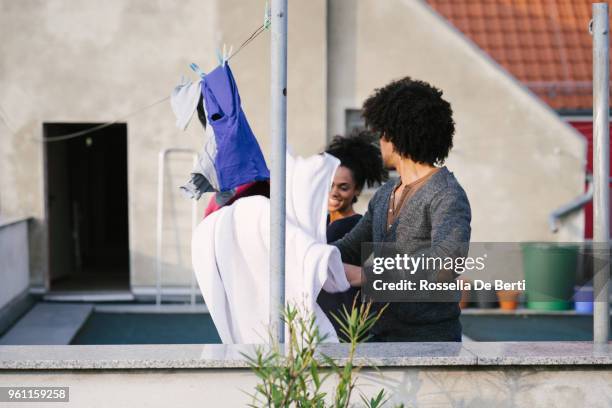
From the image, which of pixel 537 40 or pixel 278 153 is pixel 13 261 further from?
pixel 537 40

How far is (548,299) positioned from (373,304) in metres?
0.96

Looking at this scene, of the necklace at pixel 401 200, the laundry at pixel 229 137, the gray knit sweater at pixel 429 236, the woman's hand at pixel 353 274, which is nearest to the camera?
the gray knit sweater at pixel 429 236

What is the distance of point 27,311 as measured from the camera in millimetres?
11000

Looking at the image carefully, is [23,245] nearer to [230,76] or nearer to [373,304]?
[230,76]

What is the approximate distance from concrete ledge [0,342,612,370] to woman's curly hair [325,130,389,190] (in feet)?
5.58

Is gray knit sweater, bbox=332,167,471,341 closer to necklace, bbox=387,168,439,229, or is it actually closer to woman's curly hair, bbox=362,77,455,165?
necklace, bbox=387,168,439,229

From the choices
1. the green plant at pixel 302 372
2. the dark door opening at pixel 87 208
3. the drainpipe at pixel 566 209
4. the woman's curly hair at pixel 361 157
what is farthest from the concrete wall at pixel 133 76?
the green plant at pixel 302 372

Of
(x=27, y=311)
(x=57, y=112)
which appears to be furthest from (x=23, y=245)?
(x=57, y=112)

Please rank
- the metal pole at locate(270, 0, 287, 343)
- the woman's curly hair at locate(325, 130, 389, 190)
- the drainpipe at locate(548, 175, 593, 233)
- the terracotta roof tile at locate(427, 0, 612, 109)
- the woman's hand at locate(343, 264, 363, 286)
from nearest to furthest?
the metal pole at locate(270, 0, 287, 343) → the woman's hand at locate(343, 264, 363, 286) → the woman's curly hair at locate(325, 130, 389, 190) → the drainpipe at locate(548, 175, 593, 233) → the terracotta roof tile at locate(427, 0, 612, 109)

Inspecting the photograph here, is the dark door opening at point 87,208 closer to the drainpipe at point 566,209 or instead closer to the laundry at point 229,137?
the drainpipe at point 566,209

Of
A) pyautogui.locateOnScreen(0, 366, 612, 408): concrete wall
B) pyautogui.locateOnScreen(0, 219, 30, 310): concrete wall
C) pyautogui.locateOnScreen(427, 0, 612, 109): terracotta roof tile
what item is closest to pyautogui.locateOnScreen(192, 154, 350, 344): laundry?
pyautogui.locateOnScreen(0, 366, 612, 408): concrete wall

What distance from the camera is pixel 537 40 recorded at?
16438mm

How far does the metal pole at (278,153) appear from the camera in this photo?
2998 millimetres

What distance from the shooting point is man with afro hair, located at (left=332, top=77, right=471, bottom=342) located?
315 centimetres
